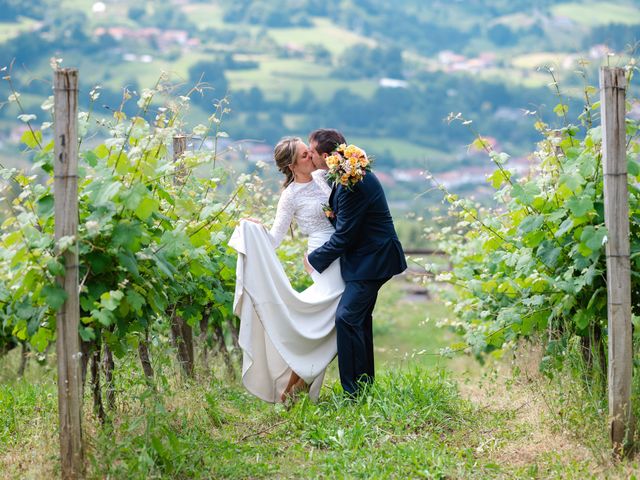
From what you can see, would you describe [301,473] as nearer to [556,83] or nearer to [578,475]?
[578,475]

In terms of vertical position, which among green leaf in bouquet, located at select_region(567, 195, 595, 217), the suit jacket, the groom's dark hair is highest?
the groom's dark hair

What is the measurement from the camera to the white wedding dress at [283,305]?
Answer: 634cm

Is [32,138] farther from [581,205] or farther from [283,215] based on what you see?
[581,205]

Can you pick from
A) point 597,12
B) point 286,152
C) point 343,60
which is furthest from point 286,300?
point 597,12

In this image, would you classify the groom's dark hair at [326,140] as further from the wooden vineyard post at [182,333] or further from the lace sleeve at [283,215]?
the wooden vineyard post at [182,333]

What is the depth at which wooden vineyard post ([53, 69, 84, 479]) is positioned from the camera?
14.4 ft

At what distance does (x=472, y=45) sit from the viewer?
132 m

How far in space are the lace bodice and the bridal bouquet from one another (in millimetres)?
426

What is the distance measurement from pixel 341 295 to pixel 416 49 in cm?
13490

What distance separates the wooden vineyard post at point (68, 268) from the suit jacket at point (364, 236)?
2.26 metres

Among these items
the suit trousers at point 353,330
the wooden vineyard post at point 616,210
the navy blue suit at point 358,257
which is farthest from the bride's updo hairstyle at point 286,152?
the wooden vineyard post at point 616,210

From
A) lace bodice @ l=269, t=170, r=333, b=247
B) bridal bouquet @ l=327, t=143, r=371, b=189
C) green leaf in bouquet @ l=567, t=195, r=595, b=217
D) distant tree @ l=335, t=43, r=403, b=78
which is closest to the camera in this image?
green leaf in bouquet @ l=567, t=195, r=595, b=217

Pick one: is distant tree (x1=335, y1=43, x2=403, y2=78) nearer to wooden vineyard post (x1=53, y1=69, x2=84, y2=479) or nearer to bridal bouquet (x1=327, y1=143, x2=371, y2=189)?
bridal bouquet (x1=327, y1=143, x2=371, y2=189)

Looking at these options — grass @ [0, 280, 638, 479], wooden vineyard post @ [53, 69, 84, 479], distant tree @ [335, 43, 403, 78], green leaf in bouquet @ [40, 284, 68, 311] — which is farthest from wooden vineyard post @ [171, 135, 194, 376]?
distant tree @ [335, 43, 403, 78]
